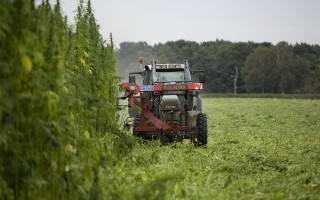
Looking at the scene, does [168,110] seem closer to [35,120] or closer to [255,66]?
[35,120]

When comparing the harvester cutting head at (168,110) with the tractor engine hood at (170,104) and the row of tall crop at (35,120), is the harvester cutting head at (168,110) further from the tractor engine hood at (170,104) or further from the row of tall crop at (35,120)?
the row of tall crop at (35,120)

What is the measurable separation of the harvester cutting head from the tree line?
70541mm

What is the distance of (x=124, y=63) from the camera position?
395ft

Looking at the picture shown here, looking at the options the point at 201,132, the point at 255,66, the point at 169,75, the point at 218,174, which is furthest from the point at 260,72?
the point at 218,174

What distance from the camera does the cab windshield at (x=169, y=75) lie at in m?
13.3

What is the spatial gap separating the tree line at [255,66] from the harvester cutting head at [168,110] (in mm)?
70541

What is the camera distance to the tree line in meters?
81.4

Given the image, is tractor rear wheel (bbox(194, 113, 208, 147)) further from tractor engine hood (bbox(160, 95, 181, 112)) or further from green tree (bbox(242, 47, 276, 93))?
green tree (bbox(242, 47, 276, 93))

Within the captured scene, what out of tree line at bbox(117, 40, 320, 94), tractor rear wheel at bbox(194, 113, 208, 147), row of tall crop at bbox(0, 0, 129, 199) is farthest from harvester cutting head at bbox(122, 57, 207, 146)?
tree line at bbox(117, 40, 320, 94)

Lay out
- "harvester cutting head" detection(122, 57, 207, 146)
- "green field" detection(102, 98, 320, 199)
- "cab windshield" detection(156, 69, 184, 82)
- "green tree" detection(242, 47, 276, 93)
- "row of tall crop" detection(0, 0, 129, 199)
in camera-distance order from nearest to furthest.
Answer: "row of tall crop" detection(0, 0, 129, 199), "green field" detection(102, 98, 320, 199), "harvester cutting head" detection(122, 57, 207, 146), "cab windshield" detection(156, 69, 184, 82), "green tree" detection(242, 47, 276, 93)

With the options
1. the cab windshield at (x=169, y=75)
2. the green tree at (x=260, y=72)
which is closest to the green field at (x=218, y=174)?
the cab windshield at (x=169, y=75)

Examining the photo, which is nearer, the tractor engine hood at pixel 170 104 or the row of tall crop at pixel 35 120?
the row of tall crop at pixel 35 120

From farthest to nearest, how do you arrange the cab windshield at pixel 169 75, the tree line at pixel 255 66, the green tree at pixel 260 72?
1. the green tree at pixel 260 72
2. the tree line at pixel 255 66
3. the cab windshield at pixel 169 75

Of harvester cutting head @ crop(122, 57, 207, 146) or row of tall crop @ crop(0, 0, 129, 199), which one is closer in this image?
row of tall crop @ crop(0, 0, 129, 199)
